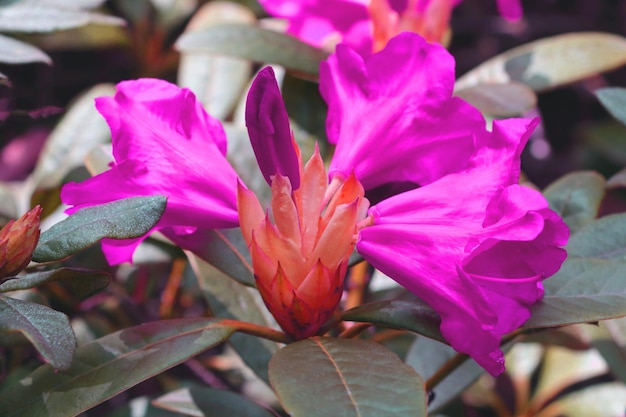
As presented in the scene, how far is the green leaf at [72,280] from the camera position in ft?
2.45

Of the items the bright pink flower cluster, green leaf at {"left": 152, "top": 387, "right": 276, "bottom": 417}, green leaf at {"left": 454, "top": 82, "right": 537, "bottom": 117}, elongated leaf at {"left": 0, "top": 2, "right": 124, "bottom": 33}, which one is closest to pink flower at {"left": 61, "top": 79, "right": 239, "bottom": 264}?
the bright pink flower cluster

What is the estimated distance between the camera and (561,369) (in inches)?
62.0

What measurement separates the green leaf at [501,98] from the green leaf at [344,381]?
1.68ft

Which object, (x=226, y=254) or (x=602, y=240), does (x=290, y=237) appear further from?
(x=602, y=240)

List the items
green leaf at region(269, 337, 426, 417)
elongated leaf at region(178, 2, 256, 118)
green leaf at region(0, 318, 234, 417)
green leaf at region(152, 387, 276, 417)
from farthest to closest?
elongated leaf at region(178, 2, 256, 118)
green leaf at region(152, 387, 276, 417)
green leaf at region(0, 318, 234, 417)
green leaf at region(269, 337, 426, 417)

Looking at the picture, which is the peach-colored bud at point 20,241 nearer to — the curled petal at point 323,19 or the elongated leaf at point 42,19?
the elongated leaf at point 42,19

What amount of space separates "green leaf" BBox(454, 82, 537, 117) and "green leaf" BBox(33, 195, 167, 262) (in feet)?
1.94

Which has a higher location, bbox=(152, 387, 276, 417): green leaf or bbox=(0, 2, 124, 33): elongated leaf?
bbox=(0, 2, 124, 33): elongated leaf

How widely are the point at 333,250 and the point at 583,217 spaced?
447 mm

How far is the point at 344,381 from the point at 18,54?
697 mm

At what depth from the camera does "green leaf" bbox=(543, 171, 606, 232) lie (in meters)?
1.03

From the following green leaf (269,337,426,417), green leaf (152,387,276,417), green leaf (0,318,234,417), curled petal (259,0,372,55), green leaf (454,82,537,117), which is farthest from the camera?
curled petal (259,0,372,55)

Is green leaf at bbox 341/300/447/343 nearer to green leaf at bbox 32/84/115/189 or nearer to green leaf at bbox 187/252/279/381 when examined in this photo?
green leaf at bbox 187/252/279/381

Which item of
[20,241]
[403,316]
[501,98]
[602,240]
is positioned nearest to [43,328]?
[20,241]
